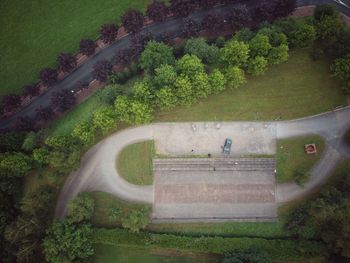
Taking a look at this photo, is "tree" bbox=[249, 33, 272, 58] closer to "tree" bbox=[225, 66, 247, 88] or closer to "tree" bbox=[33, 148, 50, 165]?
"tree" bbox=[225, 66, 247, 88]

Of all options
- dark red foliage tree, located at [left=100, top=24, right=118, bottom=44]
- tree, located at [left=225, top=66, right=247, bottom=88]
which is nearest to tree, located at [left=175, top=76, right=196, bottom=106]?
tree, located at [left=225, top=66, right=247, bottom=88]

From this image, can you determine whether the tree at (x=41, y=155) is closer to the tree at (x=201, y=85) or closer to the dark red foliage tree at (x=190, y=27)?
the tree at (x=201, y=85)

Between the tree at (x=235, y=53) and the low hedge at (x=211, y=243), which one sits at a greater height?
the tree at (x=235, y=53)

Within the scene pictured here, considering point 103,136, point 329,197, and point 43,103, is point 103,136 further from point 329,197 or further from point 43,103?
point 329,197

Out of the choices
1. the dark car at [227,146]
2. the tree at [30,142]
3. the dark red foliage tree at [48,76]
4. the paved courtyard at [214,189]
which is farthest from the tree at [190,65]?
the tree at [30,142]

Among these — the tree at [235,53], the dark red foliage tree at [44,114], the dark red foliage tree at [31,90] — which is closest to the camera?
the tree at [235,53]

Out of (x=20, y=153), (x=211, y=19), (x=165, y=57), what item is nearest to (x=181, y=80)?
(x=165, y=57)

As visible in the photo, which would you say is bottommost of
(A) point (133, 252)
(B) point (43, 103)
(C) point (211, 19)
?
(A) point (133, 252)
